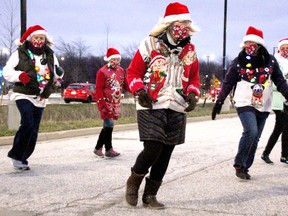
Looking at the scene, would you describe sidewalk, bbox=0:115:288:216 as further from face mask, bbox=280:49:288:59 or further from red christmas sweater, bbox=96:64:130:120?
face mask, bbox=280:49:288:59

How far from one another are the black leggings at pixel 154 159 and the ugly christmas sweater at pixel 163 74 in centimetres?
36

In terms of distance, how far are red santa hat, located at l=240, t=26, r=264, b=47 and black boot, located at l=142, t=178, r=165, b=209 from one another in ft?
7.71

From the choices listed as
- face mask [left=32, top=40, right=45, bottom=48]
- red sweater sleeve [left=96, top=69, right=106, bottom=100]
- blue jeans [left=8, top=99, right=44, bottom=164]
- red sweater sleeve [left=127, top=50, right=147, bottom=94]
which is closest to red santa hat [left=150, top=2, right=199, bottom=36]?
red sweater sleeve [left=127, top=50, right=147, bottom=94]

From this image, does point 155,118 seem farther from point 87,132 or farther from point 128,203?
point 87,132

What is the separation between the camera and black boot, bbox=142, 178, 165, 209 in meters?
4.68

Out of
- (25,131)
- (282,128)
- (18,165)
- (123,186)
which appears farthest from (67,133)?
(123,186)

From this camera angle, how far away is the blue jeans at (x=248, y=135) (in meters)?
6.10

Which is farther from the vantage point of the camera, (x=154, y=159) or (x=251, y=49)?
(x=251, y=49)

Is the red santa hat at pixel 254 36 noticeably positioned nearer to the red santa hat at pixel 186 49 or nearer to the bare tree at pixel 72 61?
the red santa hat at pixel 186 49

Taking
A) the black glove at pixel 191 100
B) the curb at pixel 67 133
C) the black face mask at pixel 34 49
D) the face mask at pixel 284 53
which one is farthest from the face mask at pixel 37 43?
the curb at pixel 67 133

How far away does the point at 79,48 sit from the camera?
233ft

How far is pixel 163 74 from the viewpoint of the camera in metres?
4.66

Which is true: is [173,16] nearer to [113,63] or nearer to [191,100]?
[191,100]

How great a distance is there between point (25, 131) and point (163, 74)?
2668 millimetres
